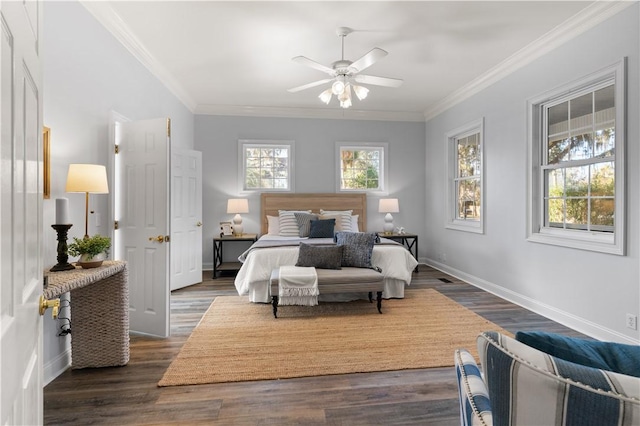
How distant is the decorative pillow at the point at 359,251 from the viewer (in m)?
3.84

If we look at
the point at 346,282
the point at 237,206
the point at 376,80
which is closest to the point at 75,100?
the point at 376,80

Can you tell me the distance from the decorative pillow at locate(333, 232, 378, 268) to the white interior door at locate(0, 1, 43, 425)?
124 inches

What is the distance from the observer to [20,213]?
27.8 inches

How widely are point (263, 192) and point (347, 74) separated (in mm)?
3079

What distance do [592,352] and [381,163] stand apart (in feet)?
18.9

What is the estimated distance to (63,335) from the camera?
2.41 meters

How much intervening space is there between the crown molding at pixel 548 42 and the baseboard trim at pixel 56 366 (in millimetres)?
5224

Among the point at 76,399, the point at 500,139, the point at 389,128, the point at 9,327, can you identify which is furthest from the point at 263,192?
the point at 9,327

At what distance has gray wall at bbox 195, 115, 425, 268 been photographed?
5.88 m

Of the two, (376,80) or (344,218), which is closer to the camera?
(376,80)

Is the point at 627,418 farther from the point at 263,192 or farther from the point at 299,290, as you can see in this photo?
the point at 263,192

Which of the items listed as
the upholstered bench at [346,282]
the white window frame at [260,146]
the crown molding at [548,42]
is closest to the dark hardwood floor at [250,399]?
the upholstered bench at [346,282]

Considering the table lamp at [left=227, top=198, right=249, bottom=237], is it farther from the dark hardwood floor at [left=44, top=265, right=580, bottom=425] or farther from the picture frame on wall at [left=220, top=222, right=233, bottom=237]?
the dark hardwood floor at [left=44, top=265, right=580, bottom=425]

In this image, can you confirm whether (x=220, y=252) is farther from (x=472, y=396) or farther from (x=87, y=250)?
(x=472, y=396)
